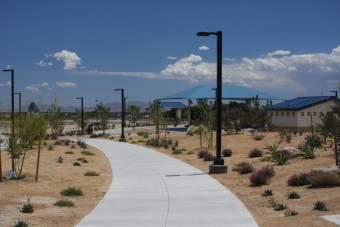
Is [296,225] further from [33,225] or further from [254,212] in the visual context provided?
[33,225]

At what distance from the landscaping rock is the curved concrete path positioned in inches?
91.4

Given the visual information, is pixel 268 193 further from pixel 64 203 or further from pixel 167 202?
pixel 64 203

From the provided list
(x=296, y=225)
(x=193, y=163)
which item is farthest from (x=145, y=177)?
(x=296, y=225)

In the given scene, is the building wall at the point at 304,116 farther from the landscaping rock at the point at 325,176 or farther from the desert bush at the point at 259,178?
the landscaping rock at the point at 325,176

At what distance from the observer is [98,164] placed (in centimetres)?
2131

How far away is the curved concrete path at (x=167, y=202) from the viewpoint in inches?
364

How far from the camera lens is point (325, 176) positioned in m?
12.3

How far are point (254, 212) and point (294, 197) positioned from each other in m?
1.67

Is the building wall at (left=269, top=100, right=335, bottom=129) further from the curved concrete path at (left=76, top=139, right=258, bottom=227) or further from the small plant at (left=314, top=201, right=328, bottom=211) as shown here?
the small plant at (left=314, top=201, right=328, bottom=211)

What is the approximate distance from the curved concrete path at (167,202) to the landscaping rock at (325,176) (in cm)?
232

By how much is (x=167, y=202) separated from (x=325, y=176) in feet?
14.6

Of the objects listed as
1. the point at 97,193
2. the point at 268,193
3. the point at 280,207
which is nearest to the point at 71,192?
the point at 97,193

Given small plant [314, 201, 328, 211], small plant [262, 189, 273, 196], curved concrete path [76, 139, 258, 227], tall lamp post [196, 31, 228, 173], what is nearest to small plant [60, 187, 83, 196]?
curved concrete path [76, 139, 258, 227]

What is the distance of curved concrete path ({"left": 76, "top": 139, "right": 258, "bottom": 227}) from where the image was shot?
9.24m
